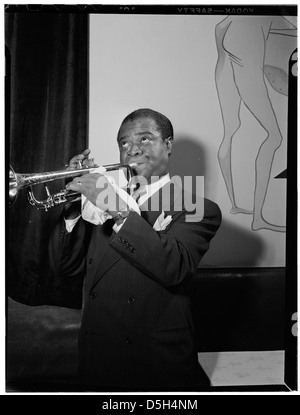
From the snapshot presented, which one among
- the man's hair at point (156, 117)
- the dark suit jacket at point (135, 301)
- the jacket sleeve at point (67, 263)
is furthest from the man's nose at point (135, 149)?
the jacket sleeve at point (67, 263)

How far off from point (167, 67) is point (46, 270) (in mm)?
1017

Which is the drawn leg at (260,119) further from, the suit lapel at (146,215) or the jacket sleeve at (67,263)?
the jacket sleeve at (67,263)

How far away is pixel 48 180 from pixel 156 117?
53 centimetres

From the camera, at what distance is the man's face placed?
2.42m

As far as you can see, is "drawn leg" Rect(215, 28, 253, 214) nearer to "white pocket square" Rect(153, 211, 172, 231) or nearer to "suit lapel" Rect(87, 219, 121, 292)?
"white pocket square" Rect(153, 211, 172, 231)

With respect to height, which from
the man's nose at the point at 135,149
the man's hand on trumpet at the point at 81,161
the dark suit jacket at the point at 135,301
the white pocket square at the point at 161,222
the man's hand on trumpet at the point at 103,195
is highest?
the man's nose at the point at 135,149

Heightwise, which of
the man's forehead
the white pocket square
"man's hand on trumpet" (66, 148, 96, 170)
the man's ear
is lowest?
the white pocket square

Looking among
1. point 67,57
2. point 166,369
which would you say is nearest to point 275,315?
point 166,369

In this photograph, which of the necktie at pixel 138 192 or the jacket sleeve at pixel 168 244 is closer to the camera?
the jacket sleeve at pixel 168 244

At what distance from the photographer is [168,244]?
2.33m

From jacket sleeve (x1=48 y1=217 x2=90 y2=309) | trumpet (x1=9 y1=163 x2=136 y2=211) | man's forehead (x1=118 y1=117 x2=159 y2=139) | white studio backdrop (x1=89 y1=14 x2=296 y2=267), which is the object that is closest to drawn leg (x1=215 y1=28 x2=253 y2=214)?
white studio backdrop (x1=89 y1=14 x2=296 y2=267)

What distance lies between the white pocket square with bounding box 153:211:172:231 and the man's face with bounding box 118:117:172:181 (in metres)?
0.18

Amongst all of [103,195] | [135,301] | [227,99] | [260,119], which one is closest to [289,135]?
[260,119]

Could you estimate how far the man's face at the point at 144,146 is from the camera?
2420 mm
